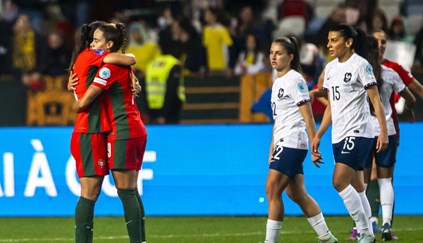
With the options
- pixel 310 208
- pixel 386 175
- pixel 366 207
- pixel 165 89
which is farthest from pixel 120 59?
pixel 165 89

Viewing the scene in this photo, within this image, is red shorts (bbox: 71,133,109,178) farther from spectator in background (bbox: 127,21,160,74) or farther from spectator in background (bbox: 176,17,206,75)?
spectator in background (bbox: 127,21,160,74)

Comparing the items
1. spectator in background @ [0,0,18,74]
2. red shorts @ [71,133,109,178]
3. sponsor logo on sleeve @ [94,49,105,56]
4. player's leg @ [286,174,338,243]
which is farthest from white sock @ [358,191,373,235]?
spectator in background @ [0,0,18,74]

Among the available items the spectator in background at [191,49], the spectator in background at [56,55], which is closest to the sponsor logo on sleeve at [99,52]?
the spectator in background at [191,49]

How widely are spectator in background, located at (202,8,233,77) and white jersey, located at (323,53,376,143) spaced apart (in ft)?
34.2

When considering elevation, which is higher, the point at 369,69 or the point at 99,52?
the point at 99,52

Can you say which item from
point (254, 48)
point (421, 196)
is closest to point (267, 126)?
point (421, 196)

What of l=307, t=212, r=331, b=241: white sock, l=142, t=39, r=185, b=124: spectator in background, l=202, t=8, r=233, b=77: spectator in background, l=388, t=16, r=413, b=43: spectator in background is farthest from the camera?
l=202, t=8, r=233, b=77: spectator in background

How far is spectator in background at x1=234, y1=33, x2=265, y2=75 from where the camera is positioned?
21.7 meters

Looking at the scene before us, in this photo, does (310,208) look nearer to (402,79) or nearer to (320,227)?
(320,227)

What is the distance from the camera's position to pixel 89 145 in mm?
10664

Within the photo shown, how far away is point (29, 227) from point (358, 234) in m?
4.43

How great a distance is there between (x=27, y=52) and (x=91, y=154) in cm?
1272

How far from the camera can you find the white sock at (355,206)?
11.6 metres

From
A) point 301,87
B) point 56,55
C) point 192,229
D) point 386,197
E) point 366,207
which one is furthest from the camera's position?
point 56,55
